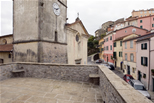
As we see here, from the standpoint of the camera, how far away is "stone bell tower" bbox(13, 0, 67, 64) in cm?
847

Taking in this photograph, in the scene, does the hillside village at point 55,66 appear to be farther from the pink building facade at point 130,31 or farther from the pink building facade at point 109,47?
the pink building facade at point 109,47

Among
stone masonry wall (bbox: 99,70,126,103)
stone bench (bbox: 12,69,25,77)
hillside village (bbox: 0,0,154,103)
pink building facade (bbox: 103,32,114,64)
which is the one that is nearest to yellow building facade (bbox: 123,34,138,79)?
hillside village (bbox: 0,0,154,103)

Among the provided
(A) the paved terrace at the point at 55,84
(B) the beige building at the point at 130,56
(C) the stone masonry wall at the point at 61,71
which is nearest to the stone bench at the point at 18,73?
(A) the paved terrace at the point at 55,84

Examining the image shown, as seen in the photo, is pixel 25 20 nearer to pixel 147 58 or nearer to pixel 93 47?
pixel 147 58

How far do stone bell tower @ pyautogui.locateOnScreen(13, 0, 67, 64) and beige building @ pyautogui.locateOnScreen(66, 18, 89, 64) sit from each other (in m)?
1.90

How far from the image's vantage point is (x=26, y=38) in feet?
29.2

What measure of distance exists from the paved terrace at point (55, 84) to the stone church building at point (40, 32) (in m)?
2.21

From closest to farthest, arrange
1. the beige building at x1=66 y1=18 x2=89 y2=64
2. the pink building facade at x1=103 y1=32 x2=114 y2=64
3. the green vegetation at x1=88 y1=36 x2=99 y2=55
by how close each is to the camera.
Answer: the beige building at x1=66 y1=18 x2=89 y2=64
the pink building facade at x1=103 y1=32 x2=114 y2=64
the green vegetation at x1=88 y1=36 x2=99 y2=55

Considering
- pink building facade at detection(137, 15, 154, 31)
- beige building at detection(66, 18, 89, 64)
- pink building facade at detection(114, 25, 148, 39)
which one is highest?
pink building facade at detection(137, 15, 154, 31)

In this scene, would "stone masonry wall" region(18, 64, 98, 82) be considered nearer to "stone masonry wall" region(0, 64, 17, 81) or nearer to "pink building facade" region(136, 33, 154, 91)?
"stone masonry wall" region(0, 64, 17, 81)

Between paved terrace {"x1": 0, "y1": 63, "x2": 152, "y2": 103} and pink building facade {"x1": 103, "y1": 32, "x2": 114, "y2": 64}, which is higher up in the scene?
pink building facade {"x1": 103, "y1": 32, "x2": 114, "y2": 64}

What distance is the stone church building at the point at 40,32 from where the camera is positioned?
8.49 meters

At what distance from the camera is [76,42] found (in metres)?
13.8

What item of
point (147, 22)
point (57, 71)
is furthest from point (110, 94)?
point (147, 22)
